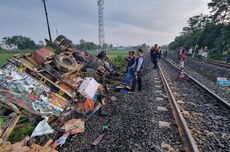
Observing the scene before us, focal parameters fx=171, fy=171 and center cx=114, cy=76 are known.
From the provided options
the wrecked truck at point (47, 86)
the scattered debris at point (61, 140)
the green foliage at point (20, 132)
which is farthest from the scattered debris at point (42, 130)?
the wrecked truck at point (47, 86)

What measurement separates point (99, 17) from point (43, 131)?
40.2 metres

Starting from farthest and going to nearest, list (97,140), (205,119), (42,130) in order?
(205,119), (42,130), (97,140)

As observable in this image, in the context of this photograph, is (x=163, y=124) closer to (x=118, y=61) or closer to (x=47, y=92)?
(x=47, y=92)

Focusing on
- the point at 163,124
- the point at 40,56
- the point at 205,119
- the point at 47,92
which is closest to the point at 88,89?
the point at 47,92

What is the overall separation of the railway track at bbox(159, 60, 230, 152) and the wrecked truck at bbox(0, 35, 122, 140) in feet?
9.73

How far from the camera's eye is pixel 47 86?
626 cm

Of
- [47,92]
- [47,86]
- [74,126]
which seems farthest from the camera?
[47,86]

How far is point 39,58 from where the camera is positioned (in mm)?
7703

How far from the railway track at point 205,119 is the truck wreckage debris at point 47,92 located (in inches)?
109

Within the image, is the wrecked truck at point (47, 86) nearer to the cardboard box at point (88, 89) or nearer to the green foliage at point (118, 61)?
the cardboard box at point (88, 89)

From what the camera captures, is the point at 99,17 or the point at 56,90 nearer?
the point at 56,90

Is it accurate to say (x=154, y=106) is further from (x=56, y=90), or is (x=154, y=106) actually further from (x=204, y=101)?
(x=56, y=90)

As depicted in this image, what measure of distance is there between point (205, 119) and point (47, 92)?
16.5 feet

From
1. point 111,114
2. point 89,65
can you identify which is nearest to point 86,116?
point 111,114
